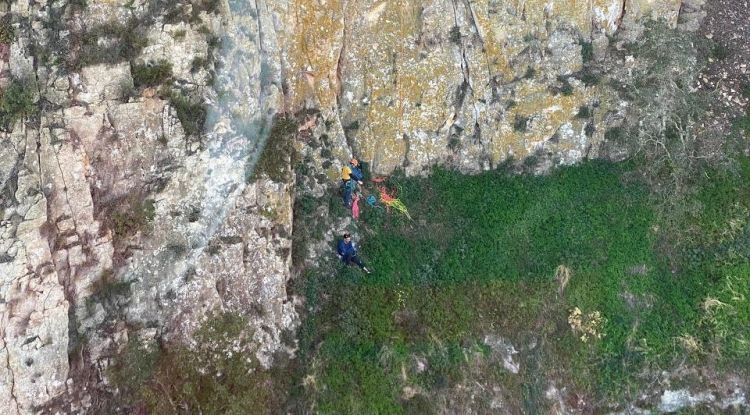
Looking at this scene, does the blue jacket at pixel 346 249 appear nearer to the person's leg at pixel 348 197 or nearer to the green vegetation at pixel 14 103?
the person's leg at pixel 348 197

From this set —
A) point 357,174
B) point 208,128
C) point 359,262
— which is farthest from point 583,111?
point 208,128

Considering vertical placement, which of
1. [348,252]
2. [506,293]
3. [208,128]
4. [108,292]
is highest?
[208,128]

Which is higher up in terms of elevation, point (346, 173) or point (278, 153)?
point (278, 153)

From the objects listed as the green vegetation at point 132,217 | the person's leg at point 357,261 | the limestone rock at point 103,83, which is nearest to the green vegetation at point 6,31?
the limestone rock at point 103,83

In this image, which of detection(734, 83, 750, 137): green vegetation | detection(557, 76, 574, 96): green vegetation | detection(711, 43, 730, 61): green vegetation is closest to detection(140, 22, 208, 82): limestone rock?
detection(557, 76, 574, 96): green vegetation

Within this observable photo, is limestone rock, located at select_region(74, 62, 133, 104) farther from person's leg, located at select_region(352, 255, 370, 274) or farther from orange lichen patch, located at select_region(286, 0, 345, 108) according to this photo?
person's leg, located at select_region(352, 255, 370, 274)

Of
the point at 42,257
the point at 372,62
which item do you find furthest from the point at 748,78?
the point at 42,257

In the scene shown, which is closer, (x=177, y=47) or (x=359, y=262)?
(x=177, y=47)

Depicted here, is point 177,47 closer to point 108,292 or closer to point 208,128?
point 208,128
